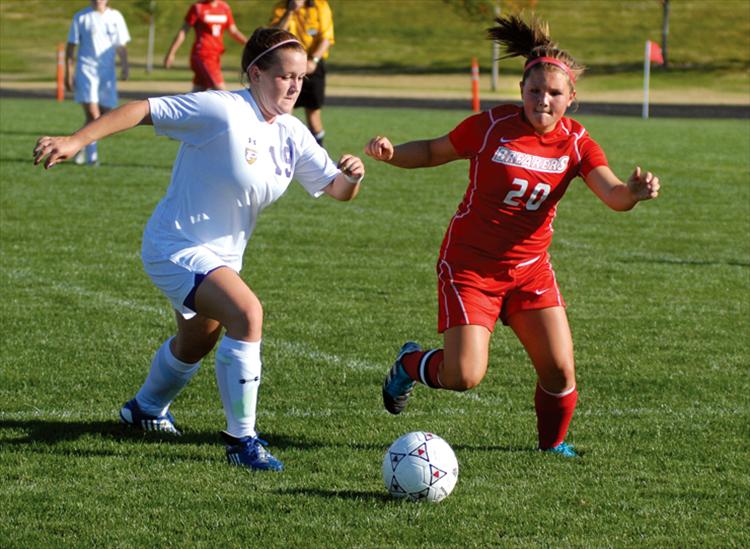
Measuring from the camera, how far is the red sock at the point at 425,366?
607 centimetres

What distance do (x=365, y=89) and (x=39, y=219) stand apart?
3310 cm

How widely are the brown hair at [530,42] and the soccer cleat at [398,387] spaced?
153 cm

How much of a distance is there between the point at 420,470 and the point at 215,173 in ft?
5.25

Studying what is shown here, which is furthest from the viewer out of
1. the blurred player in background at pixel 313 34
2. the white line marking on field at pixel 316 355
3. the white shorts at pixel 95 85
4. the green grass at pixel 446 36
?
the green grass at pixel 446 36

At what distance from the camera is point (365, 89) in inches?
1778

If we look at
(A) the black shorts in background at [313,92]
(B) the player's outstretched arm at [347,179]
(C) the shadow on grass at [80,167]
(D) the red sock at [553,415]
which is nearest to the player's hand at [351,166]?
(B) the player's outstretched arm at [347,179]

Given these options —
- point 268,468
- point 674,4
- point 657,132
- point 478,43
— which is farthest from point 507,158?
point 674,4

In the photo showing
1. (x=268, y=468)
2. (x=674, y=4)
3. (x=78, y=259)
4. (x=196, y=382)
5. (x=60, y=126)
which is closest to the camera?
(x=268, y=468)

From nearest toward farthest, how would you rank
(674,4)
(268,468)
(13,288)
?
1. (268,468)
2. (13,288)
3. (674,4)

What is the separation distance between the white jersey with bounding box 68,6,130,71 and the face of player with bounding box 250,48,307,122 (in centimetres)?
1158

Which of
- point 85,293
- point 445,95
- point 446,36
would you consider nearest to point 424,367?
point 85,293

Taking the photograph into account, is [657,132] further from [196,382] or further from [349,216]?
[196,382]

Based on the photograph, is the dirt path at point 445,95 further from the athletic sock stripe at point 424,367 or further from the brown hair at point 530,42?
the athletic sock stripe at point 424,367

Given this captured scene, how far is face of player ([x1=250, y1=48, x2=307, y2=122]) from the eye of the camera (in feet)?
18.2
